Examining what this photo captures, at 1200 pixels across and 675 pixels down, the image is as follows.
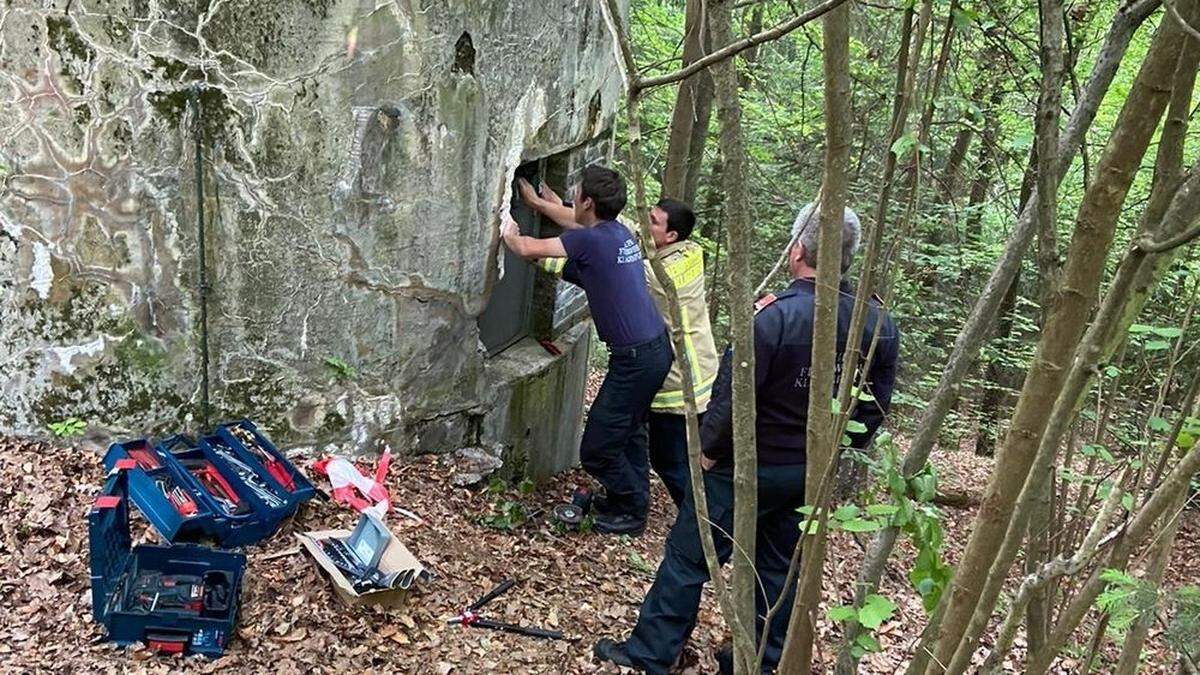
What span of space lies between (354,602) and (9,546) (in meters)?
1.46

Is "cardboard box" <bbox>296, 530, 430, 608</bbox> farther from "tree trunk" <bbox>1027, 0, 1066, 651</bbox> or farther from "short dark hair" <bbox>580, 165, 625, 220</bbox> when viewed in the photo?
"tree trunk" <bbox>1027, 0, 1066, 651</bbox>

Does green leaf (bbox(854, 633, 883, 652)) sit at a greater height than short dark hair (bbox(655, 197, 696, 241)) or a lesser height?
lesser

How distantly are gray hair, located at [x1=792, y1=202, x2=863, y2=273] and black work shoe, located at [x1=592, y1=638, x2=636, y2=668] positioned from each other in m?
1.92

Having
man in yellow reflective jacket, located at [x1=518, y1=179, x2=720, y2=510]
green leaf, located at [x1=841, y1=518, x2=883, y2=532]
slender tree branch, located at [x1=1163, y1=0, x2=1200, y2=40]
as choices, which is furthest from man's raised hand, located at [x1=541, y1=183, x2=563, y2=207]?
slender tree branch, located at [x1=1163, y1=0, x2=1200, y2=40]

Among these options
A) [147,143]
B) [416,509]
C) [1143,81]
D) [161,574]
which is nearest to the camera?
[1143,81]

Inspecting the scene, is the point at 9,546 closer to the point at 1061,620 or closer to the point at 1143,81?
the point at 1061,620

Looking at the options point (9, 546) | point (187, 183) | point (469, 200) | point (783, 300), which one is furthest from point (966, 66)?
point (9, 546)

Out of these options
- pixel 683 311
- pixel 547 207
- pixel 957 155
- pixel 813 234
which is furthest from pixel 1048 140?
pixel 957 155

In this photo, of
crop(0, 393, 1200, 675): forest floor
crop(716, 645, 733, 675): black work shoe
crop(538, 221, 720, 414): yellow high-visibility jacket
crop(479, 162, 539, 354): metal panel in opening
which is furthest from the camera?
crop(479, 162, 539, 354): metal panel in opening

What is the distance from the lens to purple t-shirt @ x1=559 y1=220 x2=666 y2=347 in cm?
524

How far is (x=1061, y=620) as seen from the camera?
2.04 meters

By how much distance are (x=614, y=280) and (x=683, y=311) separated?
0.43 m

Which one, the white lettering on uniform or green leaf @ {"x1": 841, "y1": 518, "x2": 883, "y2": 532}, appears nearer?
green leaf @ {"x1": 841, "y1": 518, "x2": 883, "y2": 532}

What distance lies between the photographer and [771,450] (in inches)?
149
